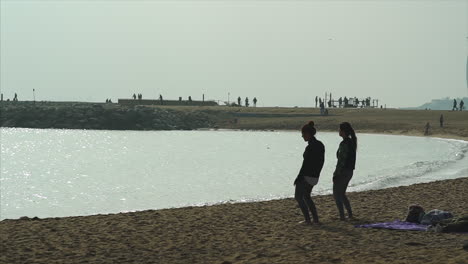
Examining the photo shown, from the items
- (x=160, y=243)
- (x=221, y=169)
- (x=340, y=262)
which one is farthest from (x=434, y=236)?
(x=221, y=169)

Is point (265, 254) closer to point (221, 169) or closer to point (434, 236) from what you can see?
point (434, 236)

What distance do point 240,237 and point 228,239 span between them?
0.82 ft

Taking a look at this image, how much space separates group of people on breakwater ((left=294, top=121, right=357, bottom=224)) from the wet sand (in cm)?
47

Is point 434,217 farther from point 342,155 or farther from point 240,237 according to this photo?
point 240,237

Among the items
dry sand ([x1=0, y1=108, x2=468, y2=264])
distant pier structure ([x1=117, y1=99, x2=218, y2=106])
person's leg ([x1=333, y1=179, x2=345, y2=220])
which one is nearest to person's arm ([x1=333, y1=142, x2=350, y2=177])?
person's leg ([x1=333, y1=179, x2=345, y2=220])

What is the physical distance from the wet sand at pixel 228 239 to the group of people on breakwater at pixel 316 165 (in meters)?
0.47

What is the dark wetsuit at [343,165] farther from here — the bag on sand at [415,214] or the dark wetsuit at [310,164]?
the bag on sand at [415,214]

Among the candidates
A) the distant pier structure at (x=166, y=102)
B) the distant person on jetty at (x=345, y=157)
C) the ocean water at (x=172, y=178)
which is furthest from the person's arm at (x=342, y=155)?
the distant pier structure at (x=166, y=102)

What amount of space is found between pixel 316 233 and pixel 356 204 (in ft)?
15.1

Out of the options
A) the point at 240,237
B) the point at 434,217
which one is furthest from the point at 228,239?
the point at 434,217

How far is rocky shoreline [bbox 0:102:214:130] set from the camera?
97.4m

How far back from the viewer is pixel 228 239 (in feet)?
38.6

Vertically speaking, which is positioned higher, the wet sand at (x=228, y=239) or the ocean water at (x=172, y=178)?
the wet sand at (x=228, y=239)

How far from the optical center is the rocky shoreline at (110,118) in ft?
320
